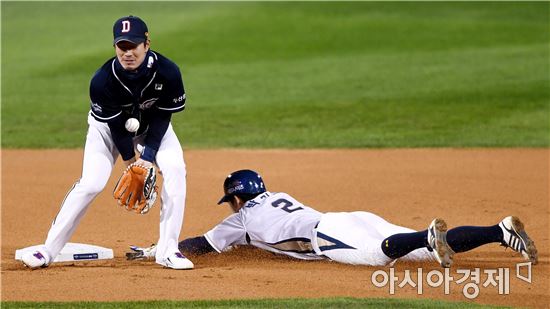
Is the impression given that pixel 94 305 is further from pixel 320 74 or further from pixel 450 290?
pixel 320 74

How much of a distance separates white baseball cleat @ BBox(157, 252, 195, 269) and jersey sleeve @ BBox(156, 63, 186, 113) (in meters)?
1.12

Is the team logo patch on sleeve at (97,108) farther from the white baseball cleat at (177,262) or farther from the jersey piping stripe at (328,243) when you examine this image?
the jersey piping stripe at (328,243)

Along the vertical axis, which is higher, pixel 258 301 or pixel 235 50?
pixel 235 50

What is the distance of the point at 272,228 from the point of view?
7754mm

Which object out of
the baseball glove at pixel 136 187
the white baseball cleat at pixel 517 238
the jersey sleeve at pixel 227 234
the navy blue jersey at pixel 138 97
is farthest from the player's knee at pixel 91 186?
the white baseball cleat at pixel 517 238

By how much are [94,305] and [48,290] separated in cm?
58

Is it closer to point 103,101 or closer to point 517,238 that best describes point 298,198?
point 103,101

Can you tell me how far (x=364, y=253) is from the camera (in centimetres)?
745

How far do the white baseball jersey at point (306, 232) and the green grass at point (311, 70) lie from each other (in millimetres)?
5966

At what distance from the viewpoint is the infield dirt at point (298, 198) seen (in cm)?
680

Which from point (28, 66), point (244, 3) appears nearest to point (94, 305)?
point (28, 66)

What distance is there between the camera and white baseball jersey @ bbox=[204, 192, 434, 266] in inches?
295

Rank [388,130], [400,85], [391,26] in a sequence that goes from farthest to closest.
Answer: [391,26] → [400,85] → [388,130]

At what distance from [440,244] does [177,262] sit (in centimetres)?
199
